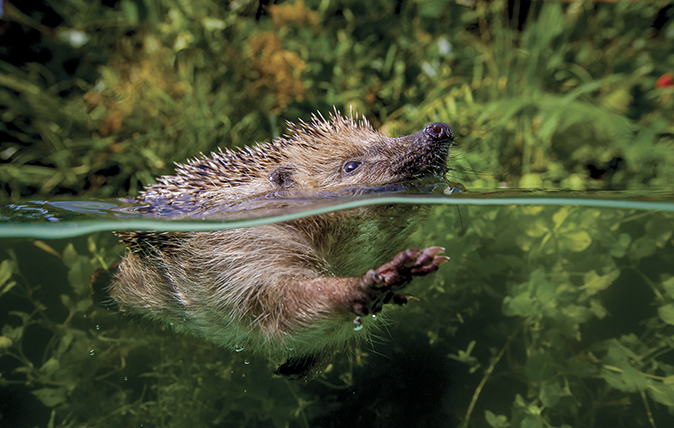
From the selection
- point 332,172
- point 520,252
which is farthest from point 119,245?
point 520,252

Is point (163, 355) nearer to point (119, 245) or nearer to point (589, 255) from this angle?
point (119, 245)

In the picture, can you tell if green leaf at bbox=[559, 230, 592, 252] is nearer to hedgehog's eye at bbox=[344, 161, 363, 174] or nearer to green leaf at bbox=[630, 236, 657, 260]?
green leaf at bbox=[630, 236, 657, 260]

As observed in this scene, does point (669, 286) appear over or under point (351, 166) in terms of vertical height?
under

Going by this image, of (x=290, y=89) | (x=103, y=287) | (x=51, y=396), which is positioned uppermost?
(x=290, y=89)

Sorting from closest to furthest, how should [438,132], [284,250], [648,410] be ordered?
[284,250], [438,132], [648,410]

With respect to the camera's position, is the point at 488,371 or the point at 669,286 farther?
the point at 488,371

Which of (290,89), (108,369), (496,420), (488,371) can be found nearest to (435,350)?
(488,371)

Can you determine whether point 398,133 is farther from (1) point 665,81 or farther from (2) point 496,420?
(1) point 665,81

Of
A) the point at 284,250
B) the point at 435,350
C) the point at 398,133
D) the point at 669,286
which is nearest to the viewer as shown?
the point at 284,250
